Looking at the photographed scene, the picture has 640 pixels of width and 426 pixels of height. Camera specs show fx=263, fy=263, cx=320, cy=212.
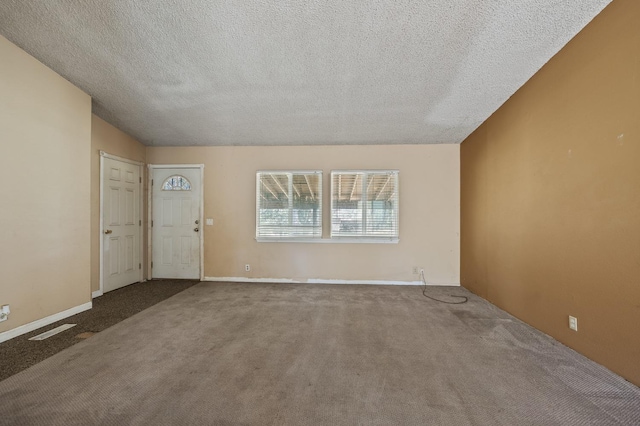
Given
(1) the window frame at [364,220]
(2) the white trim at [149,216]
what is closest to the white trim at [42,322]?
(2) the white trim at [149,216]

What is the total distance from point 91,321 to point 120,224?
2.01m

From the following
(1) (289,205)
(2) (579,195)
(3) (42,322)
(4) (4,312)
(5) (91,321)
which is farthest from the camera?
(1) (289,205)

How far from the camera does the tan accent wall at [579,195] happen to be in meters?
1.99

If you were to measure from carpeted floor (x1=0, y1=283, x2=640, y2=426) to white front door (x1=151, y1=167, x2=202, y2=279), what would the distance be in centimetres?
192

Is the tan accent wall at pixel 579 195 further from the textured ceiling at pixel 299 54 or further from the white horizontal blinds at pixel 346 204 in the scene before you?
the white horizontal blinds at pixel 346 204

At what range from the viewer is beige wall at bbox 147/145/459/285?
15.9 ft

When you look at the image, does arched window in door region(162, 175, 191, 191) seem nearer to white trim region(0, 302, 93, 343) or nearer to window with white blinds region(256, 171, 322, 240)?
window with white blinds region(256, 171, 322, 240)

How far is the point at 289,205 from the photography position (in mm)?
5016

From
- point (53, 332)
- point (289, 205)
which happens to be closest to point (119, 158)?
point (53, 332)

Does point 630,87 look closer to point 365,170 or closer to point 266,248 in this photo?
point 365,170

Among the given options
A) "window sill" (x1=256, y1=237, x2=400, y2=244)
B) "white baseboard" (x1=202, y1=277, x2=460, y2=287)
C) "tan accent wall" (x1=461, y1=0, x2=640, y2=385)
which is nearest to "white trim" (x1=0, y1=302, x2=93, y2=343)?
"white baseboard" (x1=202, y1=277, x2=460, y2=287)

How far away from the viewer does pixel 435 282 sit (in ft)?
15.7

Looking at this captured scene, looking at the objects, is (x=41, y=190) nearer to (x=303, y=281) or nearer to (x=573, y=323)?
(x=303, y=281)

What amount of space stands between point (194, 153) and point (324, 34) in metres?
3.71
